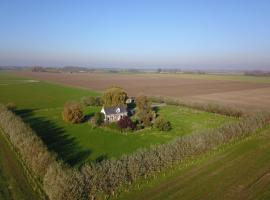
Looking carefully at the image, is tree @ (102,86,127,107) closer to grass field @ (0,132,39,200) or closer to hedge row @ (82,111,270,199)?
hedge row @ (82,111,270,199)

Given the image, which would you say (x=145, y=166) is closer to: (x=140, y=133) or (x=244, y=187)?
(x=244, y=187)

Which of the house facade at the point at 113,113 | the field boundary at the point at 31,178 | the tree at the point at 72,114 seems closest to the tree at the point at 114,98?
the house facade at the point at 113,113

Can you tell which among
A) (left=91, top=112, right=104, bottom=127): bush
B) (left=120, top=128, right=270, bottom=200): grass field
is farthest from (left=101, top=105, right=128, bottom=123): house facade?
(left=120, top=128, right=270, bottom=200): grass field

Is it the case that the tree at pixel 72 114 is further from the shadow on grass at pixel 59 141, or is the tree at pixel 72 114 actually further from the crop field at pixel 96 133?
the shadow on grass at pixel 59 141

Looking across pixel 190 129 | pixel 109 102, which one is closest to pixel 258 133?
pixel 190 129

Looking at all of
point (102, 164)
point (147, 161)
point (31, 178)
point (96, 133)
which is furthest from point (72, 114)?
point (147, 161)
